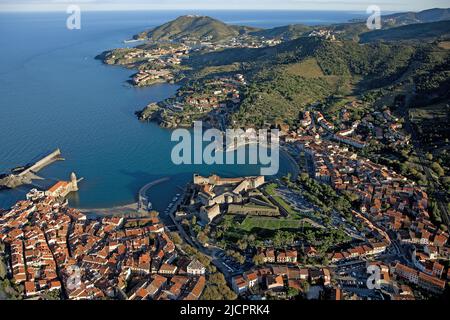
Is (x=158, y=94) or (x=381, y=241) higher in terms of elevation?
(x=158, y=94)

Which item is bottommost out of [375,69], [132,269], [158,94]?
[132,269]

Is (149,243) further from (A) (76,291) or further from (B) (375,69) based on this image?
(B) (375,69)

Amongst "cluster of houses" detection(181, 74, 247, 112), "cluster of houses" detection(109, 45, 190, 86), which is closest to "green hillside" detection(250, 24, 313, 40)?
"cluster of houses" detection(109, 45, 190, 86)

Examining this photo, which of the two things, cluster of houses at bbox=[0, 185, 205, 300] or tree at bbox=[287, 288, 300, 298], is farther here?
cluster of houses at bbox=[0, 185, 205, 300]

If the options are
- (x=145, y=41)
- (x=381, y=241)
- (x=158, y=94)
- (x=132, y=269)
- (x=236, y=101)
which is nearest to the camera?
(x=132, y=269)

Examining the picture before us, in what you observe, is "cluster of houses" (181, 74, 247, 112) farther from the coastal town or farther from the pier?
the pier

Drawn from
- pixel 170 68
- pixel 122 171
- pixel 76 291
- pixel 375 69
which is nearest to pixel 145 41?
pixel 170 68
